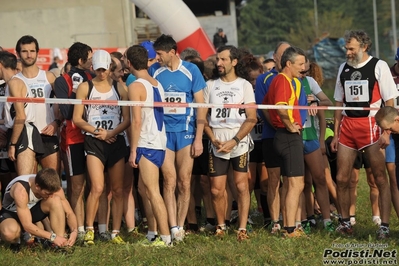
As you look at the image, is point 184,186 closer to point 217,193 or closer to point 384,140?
point 217,193

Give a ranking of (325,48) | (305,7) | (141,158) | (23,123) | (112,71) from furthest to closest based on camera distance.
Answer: (305,7) → (325,48) → (112,71) → (23,123) → (141,158)

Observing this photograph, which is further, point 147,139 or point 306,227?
point 306,227

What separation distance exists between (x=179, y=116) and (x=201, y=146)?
0.45 metres

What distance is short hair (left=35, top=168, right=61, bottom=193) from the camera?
8695 mm

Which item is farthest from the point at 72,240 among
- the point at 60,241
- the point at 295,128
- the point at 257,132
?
the point at 257,132

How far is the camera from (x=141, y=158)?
902 centimetres

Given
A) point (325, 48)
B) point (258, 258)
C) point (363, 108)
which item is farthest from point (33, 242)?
point (325, 48)

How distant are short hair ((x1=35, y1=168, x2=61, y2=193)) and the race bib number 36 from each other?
11.7 ft

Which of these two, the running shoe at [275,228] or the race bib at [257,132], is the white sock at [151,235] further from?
the race bib at [257,132]

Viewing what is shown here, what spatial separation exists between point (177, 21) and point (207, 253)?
13783mm

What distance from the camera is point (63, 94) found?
964 cm

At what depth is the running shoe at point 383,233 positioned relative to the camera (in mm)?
9117

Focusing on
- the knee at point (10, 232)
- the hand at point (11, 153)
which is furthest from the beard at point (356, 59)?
the knee at point (10, 232)

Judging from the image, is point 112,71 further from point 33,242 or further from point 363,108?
point 363,108
